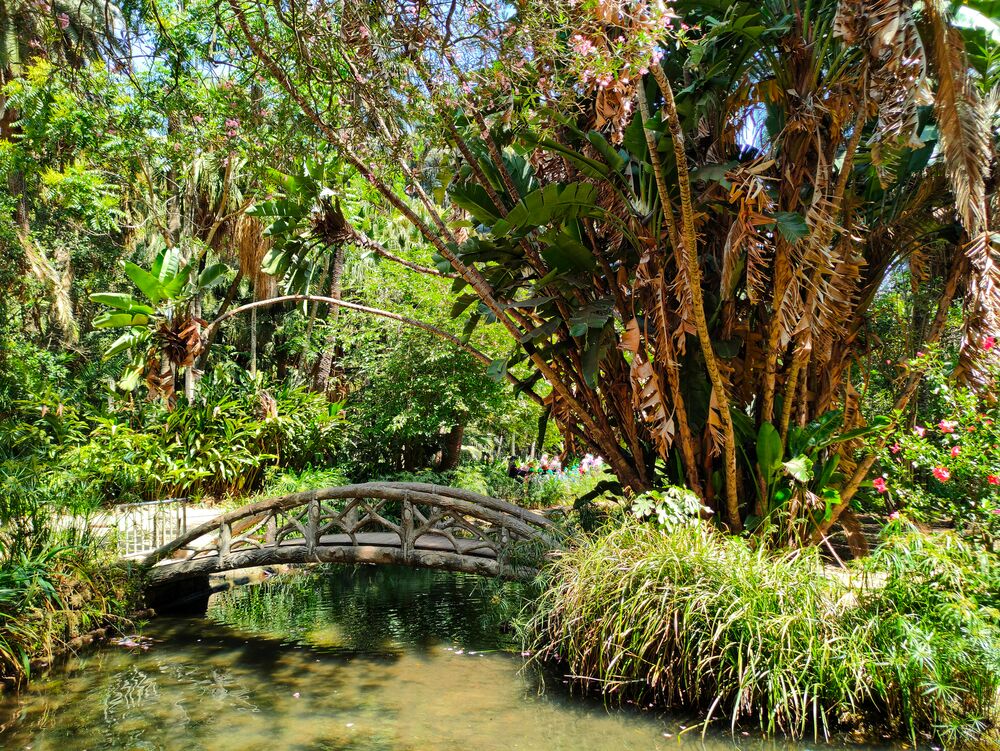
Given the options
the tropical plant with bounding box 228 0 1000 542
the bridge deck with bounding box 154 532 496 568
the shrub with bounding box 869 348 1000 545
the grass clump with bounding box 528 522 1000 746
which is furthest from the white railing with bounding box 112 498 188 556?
the shrub with bounding box 869 348 1000 545

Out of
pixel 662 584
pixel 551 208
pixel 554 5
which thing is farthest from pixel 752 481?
pixel 554 5

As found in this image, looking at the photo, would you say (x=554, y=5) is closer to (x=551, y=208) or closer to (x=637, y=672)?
(x=551, y=208)

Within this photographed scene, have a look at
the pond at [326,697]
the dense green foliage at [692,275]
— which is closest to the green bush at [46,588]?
the dense green foliage at [692,275]

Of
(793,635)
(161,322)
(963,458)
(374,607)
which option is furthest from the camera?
(374,607)

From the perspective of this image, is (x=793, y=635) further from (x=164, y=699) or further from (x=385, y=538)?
(x=164, y=699)

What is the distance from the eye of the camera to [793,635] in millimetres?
5355

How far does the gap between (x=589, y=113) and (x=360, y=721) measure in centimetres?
624

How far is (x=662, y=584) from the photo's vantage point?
5797mm

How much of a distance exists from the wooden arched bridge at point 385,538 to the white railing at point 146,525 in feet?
1.91

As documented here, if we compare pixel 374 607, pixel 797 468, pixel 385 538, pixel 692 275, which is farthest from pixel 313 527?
pixel 797 468

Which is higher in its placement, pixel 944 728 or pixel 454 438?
pixel 454 438

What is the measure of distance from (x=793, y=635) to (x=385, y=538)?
528 cm

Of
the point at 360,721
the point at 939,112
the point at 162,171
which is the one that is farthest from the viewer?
the point at 162,171

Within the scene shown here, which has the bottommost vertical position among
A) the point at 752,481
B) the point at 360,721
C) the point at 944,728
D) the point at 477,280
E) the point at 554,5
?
the point at 360,721
